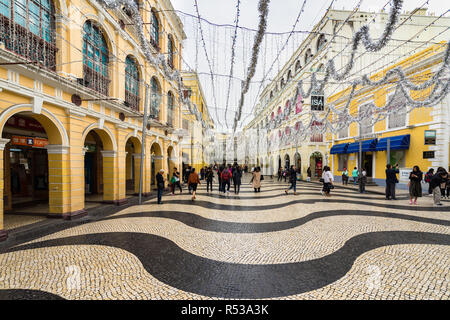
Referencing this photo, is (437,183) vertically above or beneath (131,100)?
beneath

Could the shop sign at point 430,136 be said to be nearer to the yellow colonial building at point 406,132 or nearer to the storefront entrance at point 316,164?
the yellow colonial building at point 406,132

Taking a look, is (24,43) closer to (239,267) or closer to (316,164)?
(239,267)

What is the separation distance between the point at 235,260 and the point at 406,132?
17.3m

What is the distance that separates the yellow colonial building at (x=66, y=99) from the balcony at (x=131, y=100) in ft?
0.17

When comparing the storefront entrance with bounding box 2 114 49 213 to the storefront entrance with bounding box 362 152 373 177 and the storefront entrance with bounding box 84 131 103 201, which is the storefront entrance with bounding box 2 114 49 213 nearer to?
the storefront entrance with bounding box 84 131 103 201

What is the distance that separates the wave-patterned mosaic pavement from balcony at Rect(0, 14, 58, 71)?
4713 millimetres

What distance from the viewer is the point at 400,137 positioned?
1391cm

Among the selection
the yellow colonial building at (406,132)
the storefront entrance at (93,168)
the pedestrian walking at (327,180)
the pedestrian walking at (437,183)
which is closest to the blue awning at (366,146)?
the yellow colonial building at (406,132)

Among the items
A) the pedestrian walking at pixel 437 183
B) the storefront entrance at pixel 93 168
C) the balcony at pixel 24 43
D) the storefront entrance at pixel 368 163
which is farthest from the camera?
the storefront entrance at pixel 368 163

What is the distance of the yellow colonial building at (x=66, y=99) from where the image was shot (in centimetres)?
511

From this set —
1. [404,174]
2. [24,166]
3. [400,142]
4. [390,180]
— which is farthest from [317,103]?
[24,166]

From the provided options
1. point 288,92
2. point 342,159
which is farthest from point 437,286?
point 288,92

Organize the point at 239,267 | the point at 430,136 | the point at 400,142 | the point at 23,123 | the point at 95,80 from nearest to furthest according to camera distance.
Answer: the point at 239,267 → the point at 95,80 → the point at 23,123 → the point at 430,136 → the point at 400,142

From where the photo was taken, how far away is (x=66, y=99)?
6.36 metres
